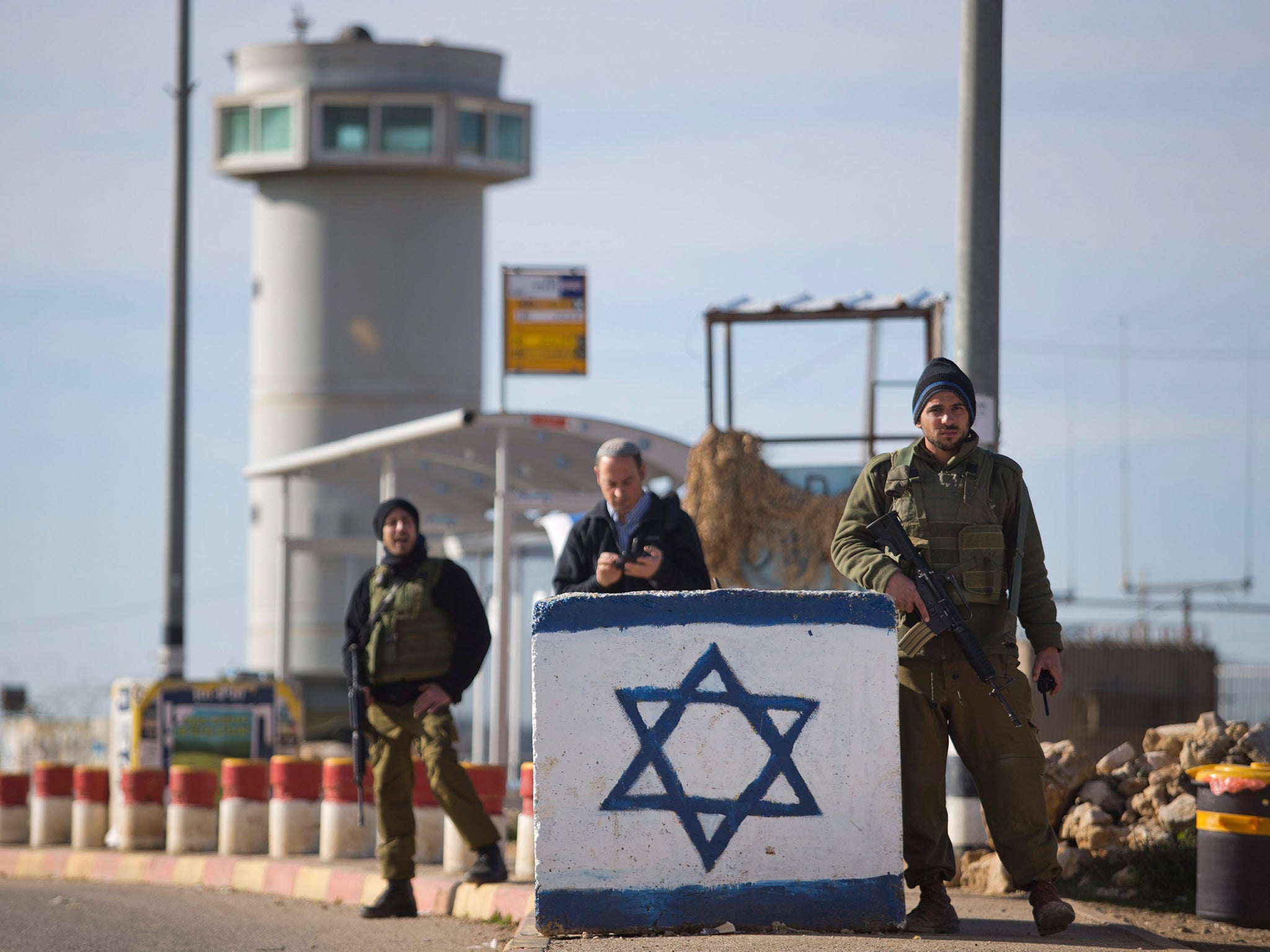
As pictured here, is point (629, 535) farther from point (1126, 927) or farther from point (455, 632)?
point (1126, 927)

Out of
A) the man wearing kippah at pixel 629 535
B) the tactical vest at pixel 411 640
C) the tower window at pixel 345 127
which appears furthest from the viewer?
the tower window at pixel 345 127

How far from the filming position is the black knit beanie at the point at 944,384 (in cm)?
649

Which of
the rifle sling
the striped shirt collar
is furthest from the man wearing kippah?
the rifle sling

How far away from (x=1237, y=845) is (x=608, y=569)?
9.19 feet

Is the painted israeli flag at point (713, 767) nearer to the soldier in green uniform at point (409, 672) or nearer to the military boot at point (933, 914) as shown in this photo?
the military boot at point (933, 914)

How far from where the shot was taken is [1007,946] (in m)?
6.04

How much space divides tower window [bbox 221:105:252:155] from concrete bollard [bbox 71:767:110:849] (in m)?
26.0

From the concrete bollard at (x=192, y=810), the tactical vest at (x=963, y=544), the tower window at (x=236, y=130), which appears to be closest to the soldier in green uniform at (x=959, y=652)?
the tactical vest at (x=963, y=544)

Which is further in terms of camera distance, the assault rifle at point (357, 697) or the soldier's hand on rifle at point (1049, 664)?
the assault rifle at point (357, 697)

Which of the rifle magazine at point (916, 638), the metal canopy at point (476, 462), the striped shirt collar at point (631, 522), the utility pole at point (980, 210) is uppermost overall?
the utility pole at point (980, 210)

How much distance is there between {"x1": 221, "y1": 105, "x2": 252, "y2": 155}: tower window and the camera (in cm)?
3812

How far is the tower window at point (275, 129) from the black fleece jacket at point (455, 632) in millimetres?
29817

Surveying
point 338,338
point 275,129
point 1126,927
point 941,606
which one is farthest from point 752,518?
point 275,129

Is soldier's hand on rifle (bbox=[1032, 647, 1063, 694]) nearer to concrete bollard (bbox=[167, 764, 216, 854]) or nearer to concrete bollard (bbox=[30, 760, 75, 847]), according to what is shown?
concrete bollard (bbox=[167, 764, 216, 854])
